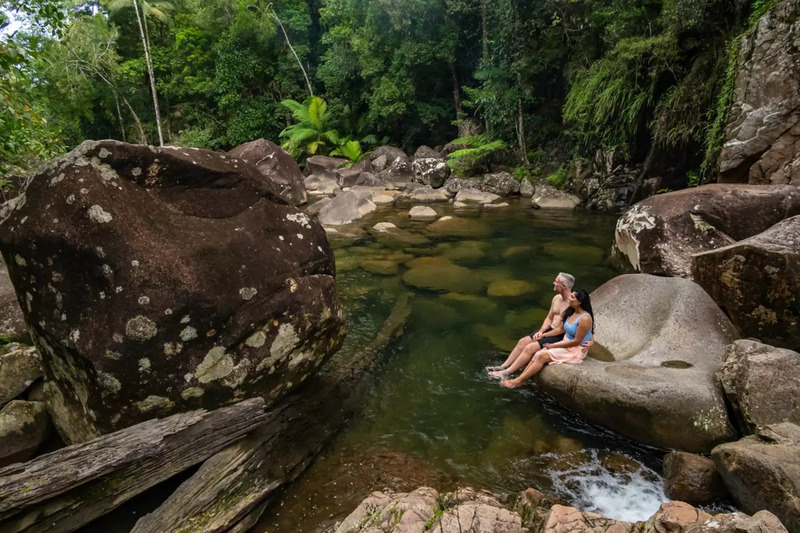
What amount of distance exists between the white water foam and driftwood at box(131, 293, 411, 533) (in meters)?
1.93

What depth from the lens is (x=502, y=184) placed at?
15867mm

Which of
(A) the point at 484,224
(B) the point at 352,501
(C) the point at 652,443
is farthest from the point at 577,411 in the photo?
(A) the point at 484,224

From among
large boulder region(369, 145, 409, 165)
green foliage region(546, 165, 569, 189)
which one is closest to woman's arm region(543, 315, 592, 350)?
green foliage region(546, 165, 569, 189)

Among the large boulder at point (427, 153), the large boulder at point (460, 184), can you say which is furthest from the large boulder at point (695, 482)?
the large boulder at point (427, 153)

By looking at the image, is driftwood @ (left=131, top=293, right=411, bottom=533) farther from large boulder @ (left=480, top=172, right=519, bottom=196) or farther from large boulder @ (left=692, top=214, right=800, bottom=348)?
large boulder @ (left=480, top=172, right=519, bottom=196)

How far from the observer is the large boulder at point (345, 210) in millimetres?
12523

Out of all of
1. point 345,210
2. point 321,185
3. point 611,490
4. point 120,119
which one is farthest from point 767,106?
point 120,119

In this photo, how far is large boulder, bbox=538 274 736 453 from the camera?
3428 mm

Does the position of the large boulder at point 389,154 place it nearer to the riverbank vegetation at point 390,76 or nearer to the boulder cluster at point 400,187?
the boulder cluster at point 400,187

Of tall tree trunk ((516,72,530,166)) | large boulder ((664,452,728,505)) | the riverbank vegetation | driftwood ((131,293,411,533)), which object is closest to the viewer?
driftwood ((131,293,411,533))

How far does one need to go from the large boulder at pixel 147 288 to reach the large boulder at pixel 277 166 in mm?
10277

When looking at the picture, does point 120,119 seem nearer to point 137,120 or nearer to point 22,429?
point 137,120

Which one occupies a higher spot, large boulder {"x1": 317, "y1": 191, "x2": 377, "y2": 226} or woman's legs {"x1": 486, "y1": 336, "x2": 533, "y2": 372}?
large boulder {"x1": 317, "y1": 191, "x2": 377, "y2": 226}

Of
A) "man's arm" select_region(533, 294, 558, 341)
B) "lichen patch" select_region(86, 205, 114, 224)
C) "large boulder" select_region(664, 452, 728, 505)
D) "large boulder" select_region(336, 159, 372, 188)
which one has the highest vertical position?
"lichen patch" select_region(86, 205, 114, 224)
